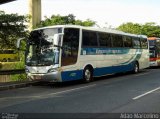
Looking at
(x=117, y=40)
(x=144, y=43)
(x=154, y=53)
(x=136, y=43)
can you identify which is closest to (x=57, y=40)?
(x=117, y=40)

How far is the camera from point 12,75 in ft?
69.9

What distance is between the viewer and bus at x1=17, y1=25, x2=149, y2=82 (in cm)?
1688

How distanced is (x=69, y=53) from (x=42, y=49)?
1.33m

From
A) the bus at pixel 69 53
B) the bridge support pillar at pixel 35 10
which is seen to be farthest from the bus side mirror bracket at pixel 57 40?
the bridge support pillar at pixel 35 10

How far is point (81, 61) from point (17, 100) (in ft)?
21.2

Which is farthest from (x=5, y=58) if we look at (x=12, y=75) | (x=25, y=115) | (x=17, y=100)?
(x=25, y=115)

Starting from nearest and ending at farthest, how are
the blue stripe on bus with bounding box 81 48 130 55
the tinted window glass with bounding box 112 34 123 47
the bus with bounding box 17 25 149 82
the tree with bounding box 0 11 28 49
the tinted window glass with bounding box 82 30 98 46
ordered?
the bus with bounding box 17 25 149 82, the tinted window glass with bounding box 82 30 98 46, the blue stripe on bus with bounding box 81 48 130 55, the tree with bounding box 0 11 28 49, the tinted window glass with bounding box 112 34 123 47

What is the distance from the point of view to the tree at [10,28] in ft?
65.9

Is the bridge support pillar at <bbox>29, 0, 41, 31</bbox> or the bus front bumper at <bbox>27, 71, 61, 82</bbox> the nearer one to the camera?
the bus front bumper at <bbox>27, 71, 61, 82</bbox>

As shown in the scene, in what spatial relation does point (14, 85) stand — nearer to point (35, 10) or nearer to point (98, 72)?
point (98, 72)

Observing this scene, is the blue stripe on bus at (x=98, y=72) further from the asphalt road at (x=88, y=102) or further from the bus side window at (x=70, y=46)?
the asphalt road at (x=88, y=102)

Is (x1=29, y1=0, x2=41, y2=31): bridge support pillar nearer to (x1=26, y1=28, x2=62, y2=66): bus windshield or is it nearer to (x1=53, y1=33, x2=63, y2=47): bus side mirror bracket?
(x1=26, y1=28, x2=62, y2=66): bus windshield

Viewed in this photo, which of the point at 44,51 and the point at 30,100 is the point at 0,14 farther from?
the point at 30,100

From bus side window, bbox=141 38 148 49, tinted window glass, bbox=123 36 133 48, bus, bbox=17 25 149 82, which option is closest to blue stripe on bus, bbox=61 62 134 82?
bus, bbox=17 25 149 82
